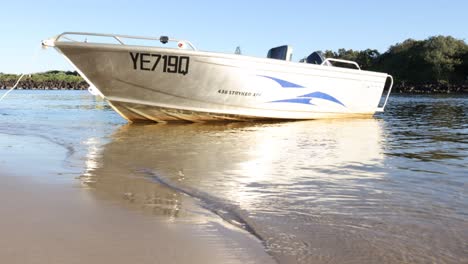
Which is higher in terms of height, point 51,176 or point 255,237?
point 255,237

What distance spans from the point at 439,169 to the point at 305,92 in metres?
7.13

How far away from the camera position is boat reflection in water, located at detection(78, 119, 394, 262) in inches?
110

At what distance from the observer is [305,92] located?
1163 cm

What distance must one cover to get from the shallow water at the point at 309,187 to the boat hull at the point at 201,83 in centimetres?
258

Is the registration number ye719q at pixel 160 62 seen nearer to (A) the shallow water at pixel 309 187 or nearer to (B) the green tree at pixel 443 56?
(A) the shallow water at pixel 309 187

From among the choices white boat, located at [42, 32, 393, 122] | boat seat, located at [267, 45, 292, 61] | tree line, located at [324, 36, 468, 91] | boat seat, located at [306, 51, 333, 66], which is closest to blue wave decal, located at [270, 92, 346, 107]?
white boat, located at [42, 32, 393, 122]

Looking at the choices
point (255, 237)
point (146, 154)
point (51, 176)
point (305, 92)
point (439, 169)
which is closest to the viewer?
point (255, 237)

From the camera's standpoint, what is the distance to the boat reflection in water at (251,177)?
9.14 ft

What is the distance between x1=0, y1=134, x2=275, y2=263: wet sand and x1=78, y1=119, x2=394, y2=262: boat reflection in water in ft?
0.37

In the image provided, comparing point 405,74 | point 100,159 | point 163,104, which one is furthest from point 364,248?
point 405,74

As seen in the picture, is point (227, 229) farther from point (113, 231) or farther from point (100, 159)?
point (100, 159)

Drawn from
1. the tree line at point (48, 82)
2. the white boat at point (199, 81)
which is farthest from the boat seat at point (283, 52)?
the tree line at point (48, 82)

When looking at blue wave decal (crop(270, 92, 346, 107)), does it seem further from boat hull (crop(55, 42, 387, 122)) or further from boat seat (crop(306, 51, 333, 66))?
A: boat seat (crop(306, 51, 333, 66))

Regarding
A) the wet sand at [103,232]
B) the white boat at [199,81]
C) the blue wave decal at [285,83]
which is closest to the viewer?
the wet sand at [103,232]
